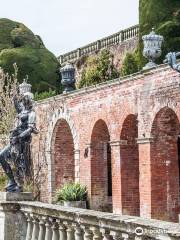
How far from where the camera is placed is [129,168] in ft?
59.1

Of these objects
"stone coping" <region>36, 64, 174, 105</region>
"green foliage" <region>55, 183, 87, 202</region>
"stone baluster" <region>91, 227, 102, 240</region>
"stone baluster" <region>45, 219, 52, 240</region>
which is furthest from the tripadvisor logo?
"green foliage" <region>55, 183, 87, 202</region>

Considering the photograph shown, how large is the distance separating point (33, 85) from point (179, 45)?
1151cm

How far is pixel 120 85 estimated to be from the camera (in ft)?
57.0

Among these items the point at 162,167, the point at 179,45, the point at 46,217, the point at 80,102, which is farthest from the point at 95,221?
the point at 179,45

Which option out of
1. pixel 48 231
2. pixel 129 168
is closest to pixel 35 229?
pixel 48 231

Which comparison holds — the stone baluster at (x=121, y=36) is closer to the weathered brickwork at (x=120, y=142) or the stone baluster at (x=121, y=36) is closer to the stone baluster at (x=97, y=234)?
the weathered brickwork at (x=120, y=142)

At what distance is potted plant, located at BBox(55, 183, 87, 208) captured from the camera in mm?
19156

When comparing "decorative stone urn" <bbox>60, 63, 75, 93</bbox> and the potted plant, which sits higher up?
"decorative stone urn" <bbox>60, 63, 75, 93</bbox>

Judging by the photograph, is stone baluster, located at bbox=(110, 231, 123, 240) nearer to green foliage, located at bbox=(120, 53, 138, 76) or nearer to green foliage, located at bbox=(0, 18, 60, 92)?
green foliage, located at bbox=(120, 53, 138, 76)

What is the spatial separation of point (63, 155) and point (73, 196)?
11.4 feet

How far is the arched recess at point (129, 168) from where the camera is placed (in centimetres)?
1777

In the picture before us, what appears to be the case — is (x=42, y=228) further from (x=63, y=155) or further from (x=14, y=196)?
(x=63, y=155)

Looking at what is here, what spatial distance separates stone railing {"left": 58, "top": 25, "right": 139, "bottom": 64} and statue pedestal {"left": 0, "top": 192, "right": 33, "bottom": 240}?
2211 cm

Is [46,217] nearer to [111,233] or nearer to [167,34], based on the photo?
[111,233]
